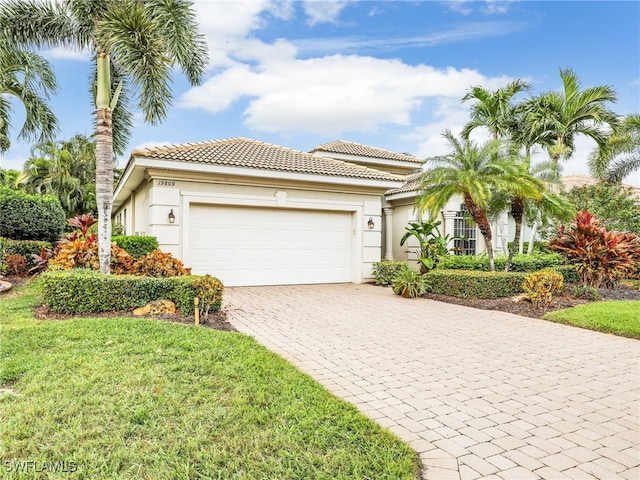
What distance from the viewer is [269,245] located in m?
13.1

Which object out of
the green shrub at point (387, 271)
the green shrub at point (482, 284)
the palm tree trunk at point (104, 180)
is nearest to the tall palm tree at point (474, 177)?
the green shrub at point (482, 284)

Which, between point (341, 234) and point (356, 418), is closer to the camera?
point (356, 418)

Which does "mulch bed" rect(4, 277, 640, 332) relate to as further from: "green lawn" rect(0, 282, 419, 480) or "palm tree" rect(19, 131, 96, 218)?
"palm tree" rect(19, 131, 96, 218)

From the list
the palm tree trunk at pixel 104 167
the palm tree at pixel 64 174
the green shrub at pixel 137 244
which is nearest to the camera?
the palm tree trunk at pixel 104 167

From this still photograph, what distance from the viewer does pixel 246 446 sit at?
10.2ft

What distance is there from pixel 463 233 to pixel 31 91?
1724 centimetres

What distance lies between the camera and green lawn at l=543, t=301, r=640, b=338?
743 centimetres

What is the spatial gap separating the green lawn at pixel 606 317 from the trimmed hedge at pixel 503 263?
13.1 ft

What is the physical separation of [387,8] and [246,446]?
10.0m

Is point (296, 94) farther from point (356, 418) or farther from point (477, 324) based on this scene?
Result: point (356, 418)

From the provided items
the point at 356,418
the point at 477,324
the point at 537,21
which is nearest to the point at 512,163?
the point at 537,21

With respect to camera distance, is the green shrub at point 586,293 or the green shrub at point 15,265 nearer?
the green shrub at point 586,293

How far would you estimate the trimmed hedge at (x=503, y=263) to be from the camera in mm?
13188

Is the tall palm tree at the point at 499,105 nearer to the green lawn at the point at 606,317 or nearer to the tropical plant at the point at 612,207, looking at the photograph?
the tropical plant at the point at 612,207
